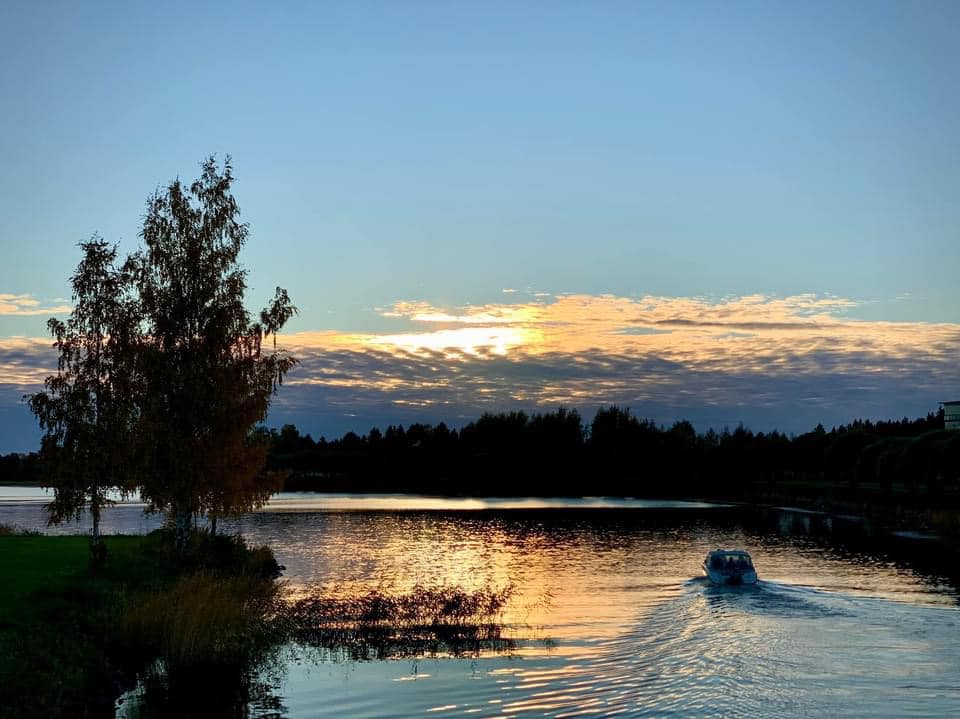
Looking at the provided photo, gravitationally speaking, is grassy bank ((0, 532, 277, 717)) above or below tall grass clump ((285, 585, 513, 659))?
above

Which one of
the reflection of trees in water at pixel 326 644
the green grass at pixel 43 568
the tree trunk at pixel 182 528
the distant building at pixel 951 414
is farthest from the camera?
the distant building at pixel 951 414

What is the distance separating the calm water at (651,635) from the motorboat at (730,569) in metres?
1.13

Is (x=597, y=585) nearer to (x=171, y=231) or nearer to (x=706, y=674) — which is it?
(x=706, y=674)

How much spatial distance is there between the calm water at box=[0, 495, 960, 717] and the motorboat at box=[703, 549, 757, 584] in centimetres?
113

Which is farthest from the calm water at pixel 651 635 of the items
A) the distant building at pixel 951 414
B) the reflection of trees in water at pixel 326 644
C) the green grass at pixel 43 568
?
the distant building at pixel 951 414

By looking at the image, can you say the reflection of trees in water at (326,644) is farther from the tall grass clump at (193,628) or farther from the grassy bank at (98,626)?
the grassy bank at (98,626)

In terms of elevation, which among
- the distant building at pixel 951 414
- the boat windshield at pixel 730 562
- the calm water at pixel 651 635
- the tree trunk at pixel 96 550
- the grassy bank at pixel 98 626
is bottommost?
the calm water at pixel 651 635

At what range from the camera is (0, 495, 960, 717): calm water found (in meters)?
27.5

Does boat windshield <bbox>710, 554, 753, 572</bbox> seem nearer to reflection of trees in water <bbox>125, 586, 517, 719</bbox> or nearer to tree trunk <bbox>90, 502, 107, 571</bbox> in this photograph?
reflection of trees in water <bbox>125, 586, 517, 719</bbox>

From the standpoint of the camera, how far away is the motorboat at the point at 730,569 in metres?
55.7

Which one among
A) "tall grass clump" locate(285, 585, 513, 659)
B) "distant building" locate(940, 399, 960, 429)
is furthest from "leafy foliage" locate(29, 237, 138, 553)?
"distant building" locate(940, 399, 960, 429)

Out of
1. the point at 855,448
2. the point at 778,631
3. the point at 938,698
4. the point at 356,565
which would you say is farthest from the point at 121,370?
the point at 855,448

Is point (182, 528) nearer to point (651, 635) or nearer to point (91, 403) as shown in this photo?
point (91, 403)

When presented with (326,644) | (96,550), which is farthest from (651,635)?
(96,550)
